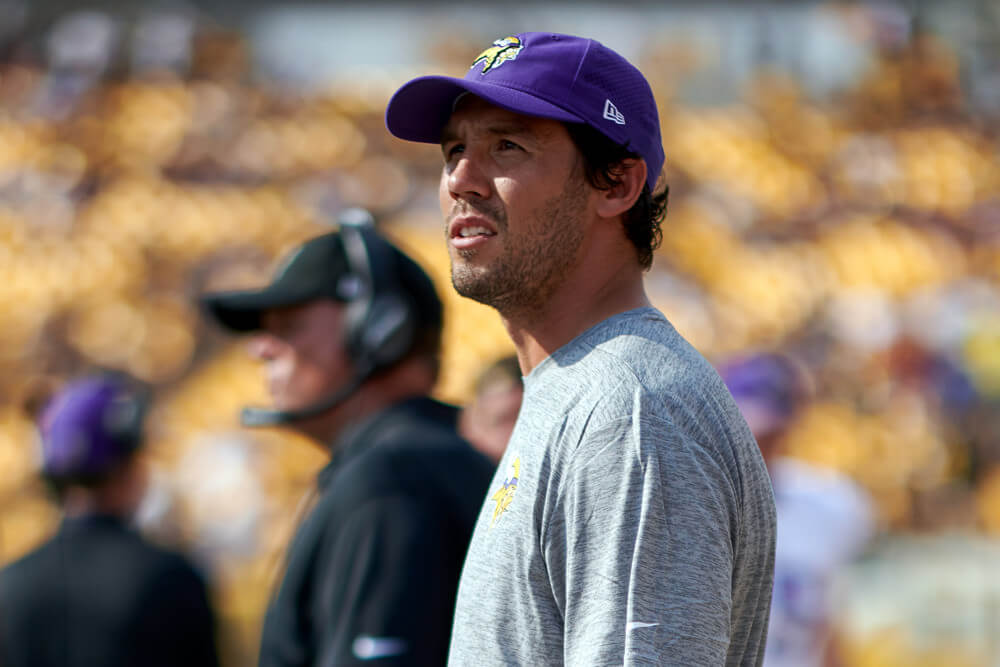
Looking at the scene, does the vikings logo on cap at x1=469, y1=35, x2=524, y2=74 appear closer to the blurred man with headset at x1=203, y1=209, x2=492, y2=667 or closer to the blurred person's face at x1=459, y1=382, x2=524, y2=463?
the blurred man with headset at x1=203, y1=209, x2=492, y2=667

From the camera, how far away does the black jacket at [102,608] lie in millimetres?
2594

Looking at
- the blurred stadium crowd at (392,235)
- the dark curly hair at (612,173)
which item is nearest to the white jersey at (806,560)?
the dark curly hair at (612,173)

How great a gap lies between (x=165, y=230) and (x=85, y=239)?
711mm

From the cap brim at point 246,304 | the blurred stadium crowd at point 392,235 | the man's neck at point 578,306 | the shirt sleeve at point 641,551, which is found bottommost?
the shirt sleeve at point 641,551

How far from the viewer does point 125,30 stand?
1145cm

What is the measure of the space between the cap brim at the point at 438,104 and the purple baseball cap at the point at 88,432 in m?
1.79

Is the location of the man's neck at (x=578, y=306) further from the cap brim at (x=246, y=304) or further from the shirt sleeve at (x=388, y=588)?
the cap brim at (x=246, y=304)

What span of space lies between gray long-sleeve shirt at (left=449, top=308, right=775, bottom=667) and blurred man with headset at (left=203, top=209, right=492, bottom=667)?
0.60 meters

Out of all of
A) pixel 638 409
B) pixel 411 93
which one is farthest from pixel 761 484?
pixel 411 93

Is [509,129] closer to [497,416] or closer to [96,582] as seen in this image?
[96,582]

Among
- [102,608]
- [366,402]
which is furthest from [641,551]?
[102,608]

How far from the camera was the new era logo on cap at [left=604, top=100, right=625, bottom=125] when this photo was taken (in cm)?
122

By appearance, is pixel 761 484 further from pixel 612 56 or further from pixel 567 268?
pixel 612 56

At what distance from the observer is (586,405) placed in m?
1.09
